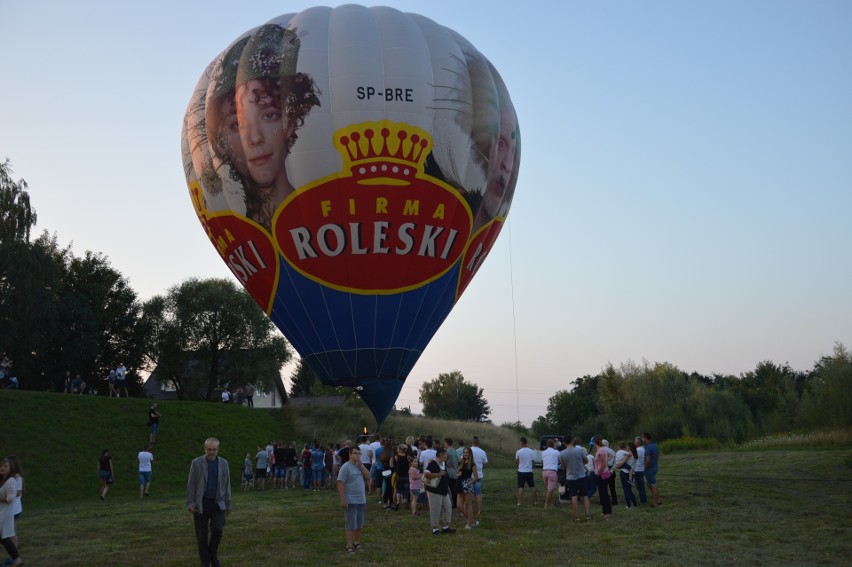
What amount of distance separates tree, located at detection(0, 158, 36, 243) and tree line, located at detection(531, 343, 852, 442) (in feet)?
119

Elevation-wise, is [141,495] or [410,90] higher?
[410,90]

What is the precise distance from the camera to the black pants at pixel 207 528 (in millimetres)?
10172

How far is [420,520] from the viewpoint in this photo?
16.2 metres

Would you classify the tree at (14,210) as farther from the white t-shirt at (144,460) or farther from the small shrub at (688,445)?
the small shrub at (688,445)

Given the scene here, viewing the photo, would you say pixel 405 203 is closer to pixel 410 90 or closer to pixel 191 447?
pixel 410 90

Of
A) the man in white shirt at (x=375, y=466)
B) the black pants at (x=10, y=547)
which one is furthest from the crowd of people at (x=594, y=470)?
the black pants at (x=10, y=547)

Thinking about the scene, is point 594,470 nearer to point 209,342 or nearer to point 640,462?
point 640,462

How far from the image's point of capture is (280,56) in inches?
886

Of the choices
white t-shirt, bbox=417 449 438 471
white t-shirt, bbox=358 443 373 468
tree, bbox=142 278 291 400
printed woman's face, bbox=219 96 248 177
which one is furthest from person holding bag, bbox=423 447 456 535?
tree, bbox=142 278 291 400

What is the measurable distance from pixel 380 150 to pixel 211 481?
517 inches

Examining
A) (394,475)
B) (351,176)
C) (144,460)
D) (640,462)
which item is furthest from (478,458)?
(144,460)

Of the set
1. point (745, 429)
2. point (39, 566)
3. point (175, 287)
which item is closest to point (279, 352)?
point (175, 287)

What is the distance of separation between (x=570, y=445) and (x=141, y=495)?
1428 centimetres

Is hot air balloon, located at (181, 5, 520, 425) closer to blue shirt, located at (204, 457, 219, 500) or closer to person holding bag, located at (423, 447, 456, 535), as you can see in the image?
person holding bag, located at (423, 447, 456, 535)
